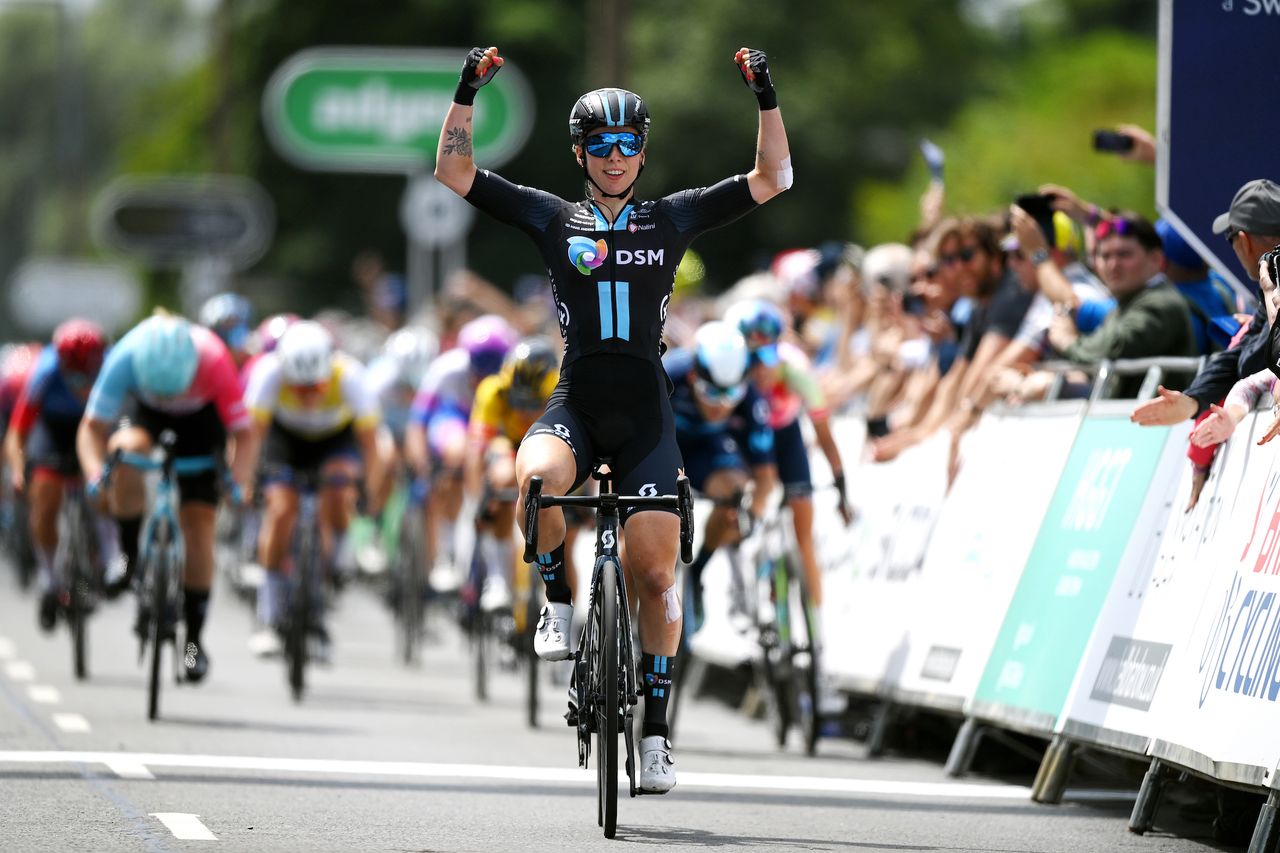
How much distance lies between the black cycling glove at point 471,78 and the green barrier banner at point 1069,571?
317 centimetres

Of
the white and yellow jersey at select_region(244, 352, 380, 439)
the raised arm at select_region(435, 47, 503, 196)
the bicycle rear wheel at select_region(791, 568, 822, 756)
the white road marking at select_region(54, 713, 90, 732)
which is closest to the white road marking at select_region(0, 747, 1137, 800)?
the white road marking at select_region(54, 713, 90, 732)

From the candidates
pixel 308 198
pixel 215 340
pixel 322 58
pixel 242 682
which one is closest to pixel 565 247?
pixel 215 340

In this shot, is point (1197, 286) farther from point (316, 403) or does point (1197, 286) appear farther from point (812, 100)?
point (812, 100)

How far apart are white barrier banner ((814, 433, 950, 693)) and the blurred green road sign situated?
1372 centimetres

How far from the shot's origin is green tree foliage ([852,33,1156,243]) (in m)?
47.1

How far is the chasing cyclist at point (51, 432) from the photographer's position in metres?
16.6

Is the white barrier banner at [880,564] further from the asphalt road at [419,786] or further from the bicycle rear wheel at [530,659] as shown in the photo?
the bicycle rear wheel at [530,659]

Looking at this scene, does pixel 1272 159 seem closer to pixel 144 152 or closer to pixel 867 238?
pixel 867 238

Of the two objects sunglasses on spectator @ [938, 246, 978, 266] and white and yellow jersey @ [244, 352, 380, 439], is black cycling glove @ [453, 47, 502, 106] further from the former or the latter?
white and yellow jersey @ [244, 352, 380, 439]

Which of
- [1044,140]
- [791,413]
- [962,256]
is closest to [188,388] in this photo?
[791,413]

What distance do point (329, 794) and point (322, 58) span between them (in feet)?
59.9

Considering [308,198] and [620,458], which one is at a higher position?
[308,198]

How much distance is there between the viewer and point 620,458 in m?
8.93

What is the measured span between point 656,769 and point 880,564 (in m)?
4.96
